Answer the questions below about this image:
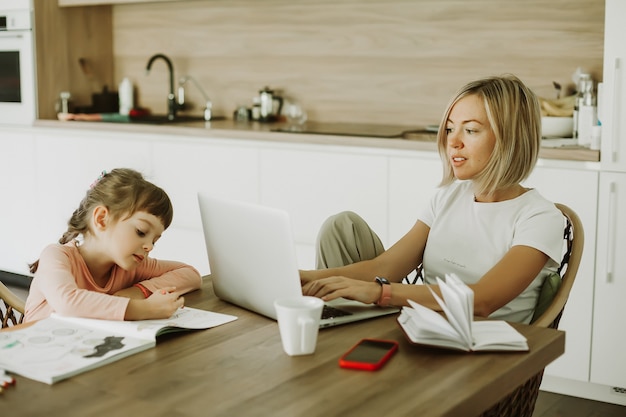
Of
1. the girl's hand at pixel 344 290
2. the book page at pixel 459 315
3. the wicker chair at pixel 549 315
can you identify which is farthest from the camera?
the girl's hand at pixel 344 290

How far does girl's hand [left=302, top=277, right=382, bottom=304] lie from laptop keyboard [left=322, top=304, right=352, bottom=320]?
35 millimetres

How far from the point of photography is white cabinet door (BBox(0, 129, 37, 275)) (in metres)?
4.93

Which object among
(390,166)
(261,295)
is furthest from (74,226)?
(390,166)

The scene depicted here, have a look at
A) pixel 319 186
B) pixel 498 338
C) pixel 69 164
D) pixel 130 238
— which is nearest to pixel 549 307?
pixel 498 338

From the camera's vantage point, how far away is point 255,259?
6.15 ft

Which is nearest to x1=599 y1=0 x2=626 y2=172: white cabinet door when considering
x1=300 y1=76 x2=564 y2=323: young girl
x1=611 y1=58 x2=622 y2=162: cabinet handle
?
x1=611 y1=58 x2=622 y2=162: cabinet handle

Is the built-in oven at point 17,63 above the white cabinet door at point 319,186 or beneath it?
above

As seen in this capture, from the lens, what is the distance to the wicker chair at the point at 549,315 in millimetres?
1755

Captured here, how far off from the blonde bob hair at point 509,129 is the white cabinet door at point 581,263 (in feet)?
3.54

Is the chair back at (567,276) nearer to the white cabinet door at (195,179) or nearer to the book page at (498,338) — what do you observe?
the book page at (498,338)

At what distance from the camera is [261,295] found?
1868 mm

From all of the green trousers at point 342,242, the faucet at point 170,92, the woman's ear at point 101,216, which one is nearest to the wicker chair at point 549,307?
the green trousers at point 342,242

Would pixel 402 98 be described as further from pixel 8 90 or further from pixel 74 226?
pixel 74 226

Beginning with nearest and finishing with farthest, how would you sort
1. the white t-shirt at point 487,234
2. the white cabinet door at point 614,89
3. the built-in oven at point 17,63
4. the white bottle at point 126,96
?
the white t-shirt at point 487,234 < the white cabinet door at point 614,89 < the built-in oven at point 17,63 < the white bottle at point 126,96
